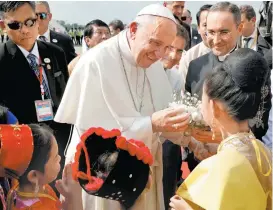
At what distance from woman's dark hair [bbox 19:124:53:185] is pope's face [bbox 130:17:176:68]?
896 millimetres

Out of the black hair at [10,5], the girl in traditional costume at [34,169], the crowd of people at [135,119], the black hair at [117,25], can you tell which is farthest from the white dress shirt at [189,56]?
the black hair at [117,25]

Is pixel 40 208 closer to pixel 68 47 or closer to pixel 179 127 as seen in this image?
pixel 179 127

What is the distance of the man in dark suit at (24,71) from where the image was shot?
10.2 ft

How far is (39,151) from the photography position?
2156mm

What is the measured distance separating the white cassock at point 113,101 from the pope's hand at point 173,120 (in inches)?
3.2

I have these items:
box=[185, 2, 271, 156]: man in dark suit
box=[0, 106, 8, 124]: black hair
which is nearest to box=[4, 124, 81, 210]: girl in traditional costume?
box=[0, 106, 8, 124]: black hair

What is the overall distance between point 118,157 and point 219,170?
441mm

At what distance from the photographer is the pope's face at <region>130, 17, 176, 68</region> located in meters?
2.73

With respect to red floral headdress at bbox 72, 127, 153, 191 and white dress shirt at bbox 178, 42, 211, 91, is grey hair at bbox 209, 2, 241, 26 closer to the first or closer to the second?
white dress shirt at bbox 178, 42, 211, 91

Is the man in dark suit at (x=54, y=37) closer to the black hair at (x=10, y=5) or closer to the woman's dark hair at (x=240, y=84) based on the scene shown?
the black hair at (x=10, y=5)

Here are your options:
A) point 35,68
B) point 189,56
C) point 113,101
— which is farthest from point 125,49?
point 189,56

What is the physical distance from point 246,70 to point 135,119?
0.98 meters

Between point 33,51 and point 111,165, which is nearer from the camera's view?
point 111,165

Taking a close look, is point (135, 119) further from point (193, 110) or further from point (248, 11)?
point (248, 11)
